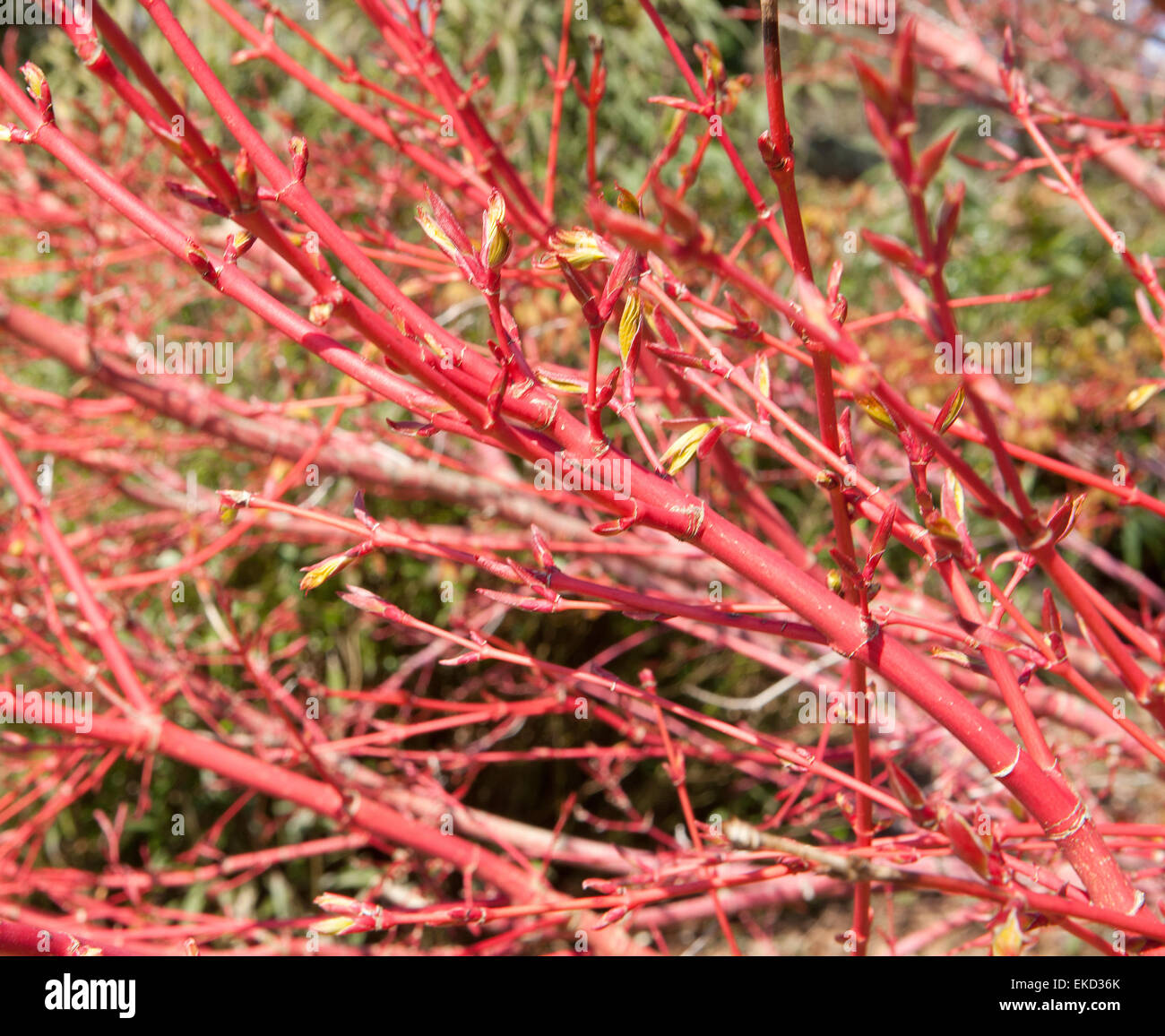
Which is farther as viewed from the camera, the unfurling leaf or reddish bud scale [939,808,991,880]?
the unfurling leaf

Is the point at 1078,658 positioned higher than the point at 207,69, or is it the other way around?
the point at 207,69

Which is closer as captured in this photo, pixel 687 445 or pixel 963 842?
pixel 963 842

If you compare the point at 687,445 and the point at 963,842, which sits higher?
the point at 687,445

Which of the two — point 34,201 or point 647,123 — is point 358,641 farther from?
point 647,123

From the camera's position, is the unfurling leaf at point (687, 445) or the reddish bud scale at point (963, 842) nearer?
the reddish bud scale at point (963, 842)

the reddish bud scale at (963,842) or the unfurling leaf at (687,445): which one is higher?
the unfurling leaf at (687,445)

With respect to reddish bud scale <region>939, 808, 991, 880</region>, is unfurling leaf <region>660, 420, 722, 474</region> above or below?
above

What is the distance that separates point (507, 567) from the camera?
0.72m

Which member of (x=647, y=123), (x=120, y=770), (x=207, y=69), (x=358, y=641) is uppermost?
(x=647, y=123)

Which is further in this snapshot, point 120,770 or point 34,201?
point 120,770
